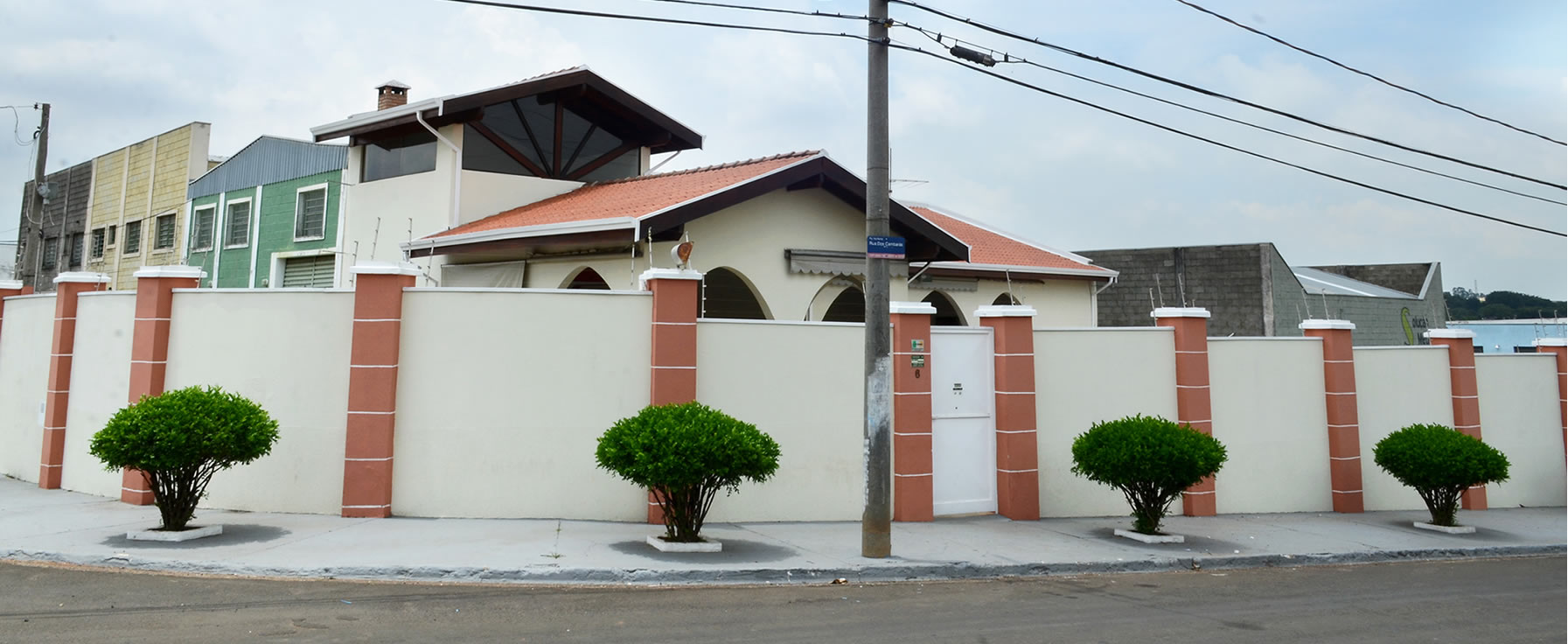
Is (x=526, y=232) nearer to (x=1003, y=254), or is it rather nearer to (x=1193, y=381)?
(x=1193, y=381)

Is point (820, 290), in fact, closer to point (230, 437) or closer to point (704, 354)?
point (704, 354)

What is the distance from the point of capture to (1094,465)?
11.3 m

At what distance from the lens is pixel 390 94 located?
21.2m

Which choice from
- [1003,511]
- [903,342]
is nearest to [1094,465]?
[1003,511]

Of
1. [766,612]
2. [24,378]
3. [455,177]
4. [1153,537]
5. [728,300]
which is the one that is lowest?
[766,612]

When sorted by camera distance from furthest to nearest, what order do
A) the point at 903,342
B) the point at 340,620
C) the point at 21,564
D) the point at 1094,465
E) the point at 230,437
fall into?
1. the point at 903,342
2. the point at 1094,465
3. the point at 230,437
4. the point at 21,564
5. the point at 340,620

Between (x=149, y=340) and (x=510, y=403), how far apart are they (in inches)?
177

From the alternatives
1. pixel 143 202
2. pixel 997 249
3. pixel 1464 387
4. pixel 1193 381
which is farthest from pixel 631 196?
pixel 143 202

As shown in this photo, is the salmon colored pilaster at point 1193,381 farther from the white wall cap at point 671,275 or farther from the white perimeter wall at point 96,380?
the white perimeter wall at point 96,380

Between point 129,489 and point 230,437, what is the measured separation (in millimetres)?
3215

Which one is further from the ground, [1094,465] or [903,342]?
[903,342]

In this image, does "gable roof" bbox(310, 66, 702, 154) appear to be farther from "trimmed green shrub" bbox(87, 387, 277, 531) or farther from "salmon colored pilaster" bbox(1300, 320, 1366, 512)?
"salmon colored pilaster" bbox(1300, 320, 1366, 512)

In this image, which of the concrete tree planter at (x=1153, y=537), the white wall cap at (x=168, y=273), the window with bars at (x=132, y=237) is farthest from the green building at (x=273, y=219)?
the concrete tree planter at (x=1153, y=537)

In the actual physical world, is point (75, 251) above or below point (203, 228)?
above
